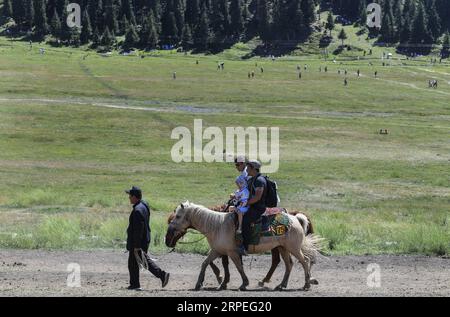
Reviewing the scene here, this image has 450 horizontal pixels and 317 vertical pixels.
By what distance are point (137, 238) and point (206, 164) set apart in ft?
115

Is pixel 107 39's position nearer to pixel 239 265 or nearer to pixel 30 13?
pixel 30 13

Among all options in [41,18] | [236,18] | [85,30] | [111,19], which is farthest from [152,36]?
[41,18]

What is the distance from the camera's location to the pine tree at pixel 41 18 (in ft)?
629

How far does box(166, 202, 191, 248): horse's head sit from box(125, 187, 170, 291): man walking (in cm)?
53

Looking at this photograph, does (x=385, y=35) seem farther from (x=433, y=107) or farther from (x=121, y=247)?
(x=121, y=247)

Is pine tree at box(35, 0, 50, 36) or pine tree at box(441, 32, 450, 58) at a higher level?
pine tree at box(35, 0, 50, 36)

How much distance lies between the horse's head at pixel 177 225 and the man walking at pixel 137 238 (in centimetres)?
53

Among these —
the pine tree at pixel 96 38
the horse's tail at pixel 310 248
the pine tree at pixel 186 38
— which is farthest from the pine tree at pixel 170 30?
the horse's tail at pixel 310 248

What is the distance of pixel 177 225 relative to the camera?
55.9 ft

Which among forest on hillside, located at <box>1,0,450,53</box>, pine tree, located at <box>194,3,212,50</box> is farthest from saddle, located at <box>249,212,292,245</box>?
pine tree, located at <box>194,3,212,50</box>

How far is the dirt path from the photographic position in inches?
659

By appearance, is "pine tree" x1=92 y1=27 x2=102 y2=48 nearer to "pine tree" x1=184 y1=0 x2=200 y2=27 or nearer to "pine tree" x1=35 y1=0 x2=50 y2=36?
"pine tree" x1=35 y1=0 x2=50 y2=36
